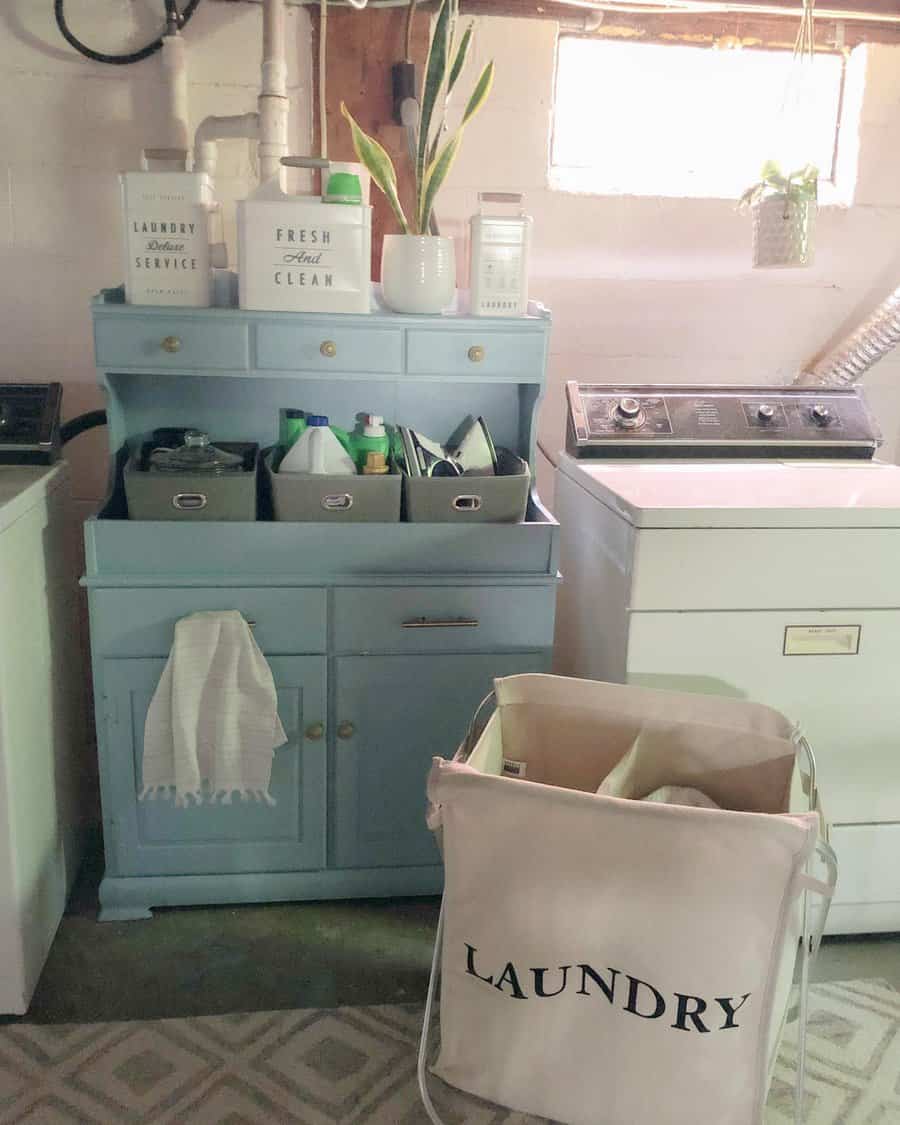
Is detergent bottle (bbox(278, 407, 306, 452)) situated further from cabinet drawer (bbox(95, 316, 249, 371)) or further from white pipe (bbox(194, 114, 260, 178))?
white pipe (bbox(194, 114, 260, 178))

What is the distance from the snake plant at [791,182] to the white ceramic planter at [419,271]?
28.9 inches

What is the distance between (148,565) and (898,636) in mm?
1346

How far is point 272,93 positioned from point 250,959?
5.56 ft

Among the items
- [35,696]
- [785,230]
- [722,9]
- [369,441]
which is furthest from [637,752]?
[722,9]

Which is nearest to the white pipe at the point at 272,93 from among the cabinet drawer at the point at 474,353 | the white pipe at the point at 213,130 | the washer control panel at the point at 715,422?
the white pipe at the point at 213,130

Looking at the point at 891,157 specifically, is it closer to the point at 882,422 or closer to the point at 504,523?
the point at 882,422

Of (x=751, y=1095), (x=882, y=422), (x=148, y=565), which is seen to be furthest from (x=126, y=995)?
(x=882, y=422)

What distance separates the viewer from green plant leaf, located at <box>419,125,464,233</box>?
71.0 inches

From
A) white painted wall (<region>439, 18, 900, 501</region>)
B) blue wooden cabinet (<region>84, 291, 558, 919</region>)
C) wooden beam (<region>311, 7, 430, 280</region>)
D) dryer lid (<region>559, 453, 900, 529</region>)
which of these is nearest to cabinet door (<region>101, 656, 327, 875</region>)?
blue wooden cabinet (<region>84, 291, 558, 919</region>)

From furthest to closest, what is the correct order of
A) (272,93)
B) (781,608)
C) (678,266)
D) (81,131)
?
(678,266)
(81,131)
(272,93)
(781,608)

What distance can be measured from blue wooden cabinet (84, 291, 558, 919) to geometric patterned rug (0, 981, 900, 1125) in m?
0.32

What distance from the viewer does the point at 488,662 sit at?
1878mm

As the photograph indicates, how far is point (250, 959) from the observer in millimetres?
1824

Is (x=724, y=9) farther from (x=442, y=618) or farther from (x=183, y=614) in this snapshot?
(x=183, y=614)
